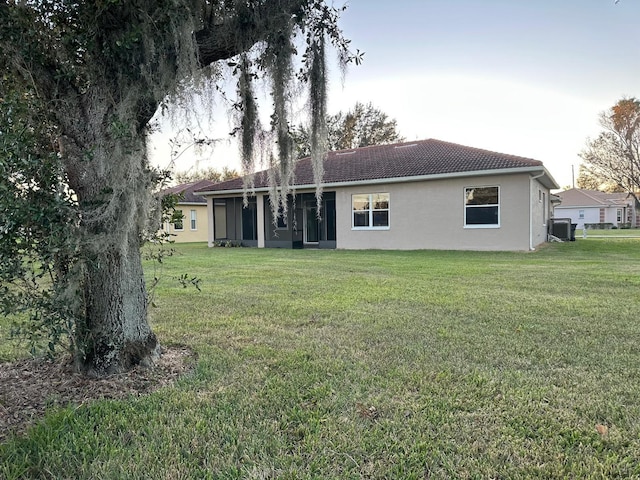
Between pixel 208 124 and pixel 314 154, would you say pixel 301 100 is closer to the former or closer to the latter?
pixel 314 154

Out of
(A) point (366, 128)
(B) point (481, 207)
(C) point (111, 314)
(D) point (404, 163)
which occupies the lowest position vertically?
(C) point (111, 314)

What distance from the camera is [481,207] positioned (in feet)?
41.5

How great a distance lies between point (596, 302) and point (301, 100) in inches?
180

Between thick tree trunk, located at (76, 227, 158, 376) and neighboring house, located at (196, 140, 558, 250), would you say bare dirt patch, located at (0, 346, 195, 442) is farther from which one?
A: neighboring house, located at (196, 140, 558, 250)

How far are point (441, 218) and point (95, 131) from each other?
472 inches

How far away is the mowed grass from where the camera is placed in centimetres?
181

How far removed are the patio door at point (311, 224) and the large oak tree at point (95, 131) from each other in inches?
507

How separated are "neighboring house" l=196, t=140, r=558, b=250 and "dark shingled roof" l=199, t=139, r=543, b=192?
4 centimetres

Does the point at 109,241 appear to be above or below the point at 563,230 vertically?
above

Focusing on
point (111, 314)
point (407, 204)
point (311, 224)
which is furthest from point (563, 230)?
point (111, 314)

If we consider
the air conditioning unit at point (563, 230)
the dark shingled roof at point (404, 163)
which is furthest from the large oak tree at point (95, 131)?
the air conditioning unit at point (563, 230)

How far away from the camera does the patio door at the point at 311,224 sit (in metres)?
16.1

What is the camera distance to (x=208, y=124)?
10.1 ft

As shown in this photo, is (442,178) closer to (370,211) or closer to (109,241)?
(370,211)
